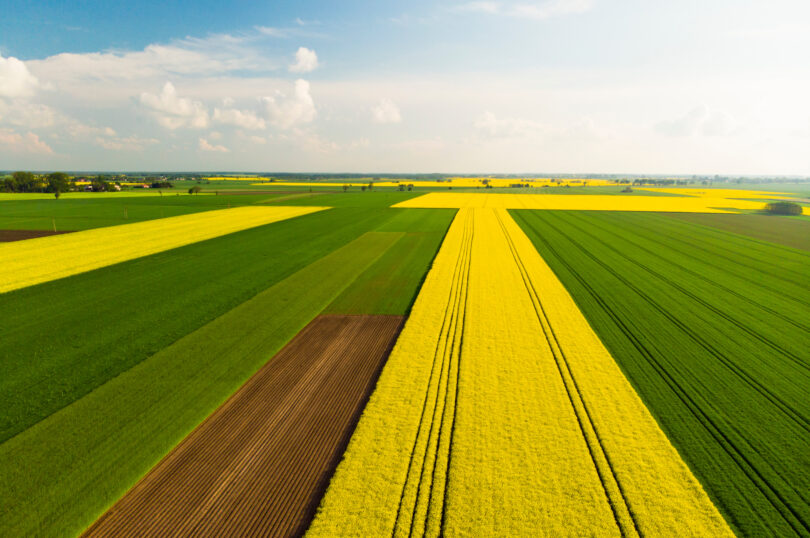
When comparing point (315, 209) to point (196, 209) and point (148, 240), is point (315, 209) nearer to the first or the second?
point (196, 209)

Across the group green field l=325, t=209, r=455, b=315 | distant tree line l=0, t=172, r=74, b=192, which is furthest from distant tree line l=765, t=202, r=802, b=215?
distant tree line l=0, t=172, r=74, b=192

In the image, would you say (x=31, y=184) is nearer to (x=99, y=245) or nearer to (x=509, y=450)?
(x=99, y=245)

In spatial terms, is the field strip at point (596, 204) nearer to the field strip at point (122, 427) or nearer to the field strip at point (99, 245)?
the field strip at point (99, 245)

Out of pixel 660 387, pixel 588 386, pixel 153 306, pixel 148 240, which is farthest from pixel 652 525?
pixel 148 240

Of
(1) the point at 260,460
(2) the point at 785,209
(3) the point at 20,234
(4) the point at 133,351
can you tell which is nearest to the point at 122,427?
(1) the point at 260,460

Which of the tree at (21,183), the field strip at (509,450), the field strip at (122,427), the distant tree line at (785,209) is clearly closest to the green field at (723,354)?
the field strip at (509,450)

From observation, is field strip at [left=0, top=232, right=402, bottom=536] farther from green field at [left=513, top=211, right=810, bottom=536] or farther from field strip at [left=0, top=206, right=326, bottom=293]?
field strip at [left=0, top=206, right=326, bottom=293]
